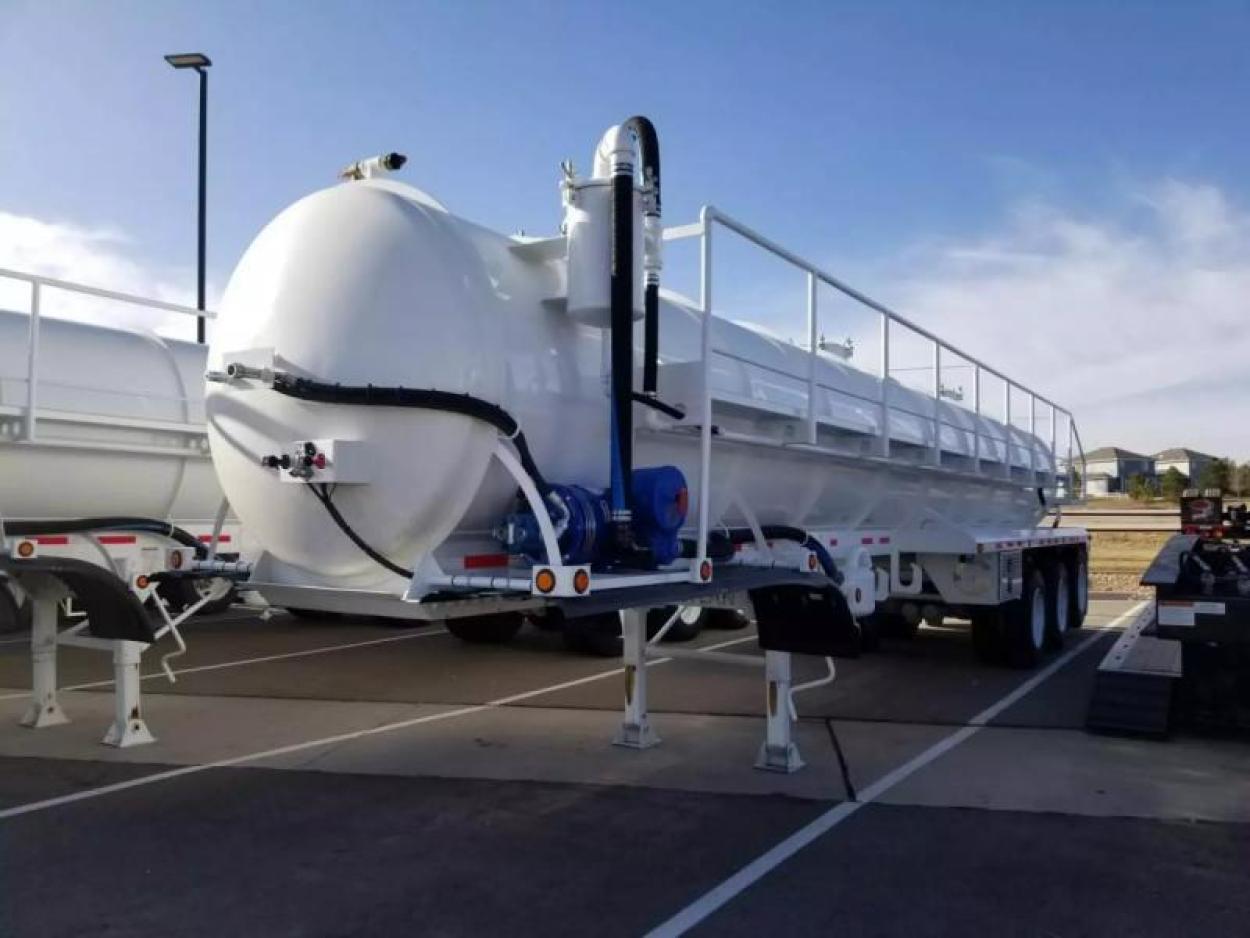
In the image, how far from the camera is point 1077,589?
13898mm

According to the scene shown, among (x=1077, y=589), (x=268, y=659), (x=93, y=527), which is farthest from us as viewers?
(x=1077, y=589)

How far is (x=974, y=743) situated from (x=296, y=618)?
A: 424 inches

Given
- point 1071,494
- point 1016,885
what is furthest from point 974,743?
point 1071,494

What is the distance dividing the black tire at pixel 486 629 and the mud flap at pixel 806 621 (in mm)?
5997

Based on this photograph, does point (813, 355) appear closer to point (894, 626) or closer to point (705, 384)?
point (705, 384)

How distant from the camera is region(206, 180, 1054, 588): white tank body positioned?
4879mm

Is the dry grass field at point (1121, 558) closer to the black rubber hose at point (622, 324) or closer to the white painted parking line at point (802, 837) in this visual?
the white painted parking line at point (802, 837)

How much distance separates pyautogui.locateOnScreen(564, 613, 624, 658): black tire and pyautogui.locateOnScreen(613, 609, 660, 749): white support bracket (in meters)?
3.62

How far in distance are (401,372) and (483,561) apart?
0.99 meters

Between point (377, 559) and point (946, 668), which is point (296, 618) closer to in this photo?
point (946, 668)

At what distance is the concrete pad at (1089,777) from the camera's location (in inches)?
238

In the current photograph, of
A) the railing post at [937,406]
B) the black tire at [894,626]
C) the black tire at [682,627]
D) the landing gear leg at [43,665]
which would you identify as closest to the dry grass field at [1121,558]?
the black tire at [894,626]

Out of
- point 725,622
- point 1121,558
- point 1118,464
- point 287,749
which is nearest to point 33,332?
point 287,749

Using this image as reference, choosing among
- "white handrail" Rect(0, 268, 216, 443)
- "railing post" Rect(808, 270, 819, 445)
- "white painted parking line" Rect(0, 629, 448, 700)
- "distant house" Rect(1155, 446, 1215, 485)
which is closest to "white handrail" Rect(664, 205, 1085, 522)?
"railing post" Rect(808, 270, 819, 445)
